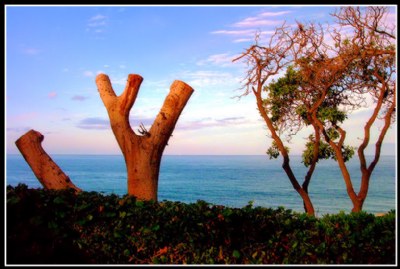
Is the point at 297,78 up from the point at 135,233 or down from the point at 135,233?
up

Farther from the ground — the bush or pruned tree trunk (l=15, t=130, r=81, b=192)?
pruned tree trunk (l=15, t=130, r=81, b=192)

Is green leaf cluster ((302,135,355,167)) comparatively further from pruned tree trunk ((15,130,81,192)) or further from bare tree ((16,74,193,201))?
pruned tree trunk ((15,130,81,192))

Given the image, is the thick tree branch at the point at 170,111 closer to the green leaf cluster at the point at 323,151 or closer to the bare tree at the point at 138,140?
the bare tree at the point at 138,140

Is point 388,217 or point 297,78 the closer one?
point 388,217

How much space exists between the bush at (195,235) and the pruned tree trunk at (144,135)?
79.7 inches

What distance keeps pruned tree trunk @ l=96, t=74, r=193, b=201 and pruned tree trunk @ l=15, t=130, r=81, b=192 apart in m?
1.36

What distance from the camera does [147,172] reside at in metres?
9.45

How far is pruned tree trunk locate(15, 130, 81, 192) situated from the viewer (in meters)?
9.84

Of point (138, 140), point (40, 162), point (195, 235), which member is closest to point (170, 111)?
point (138, 140)

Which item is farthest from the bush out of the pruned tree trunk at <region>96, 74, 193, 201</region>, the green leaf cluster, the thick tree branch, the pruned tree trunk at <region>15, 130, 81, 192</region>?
the green leaf cluster

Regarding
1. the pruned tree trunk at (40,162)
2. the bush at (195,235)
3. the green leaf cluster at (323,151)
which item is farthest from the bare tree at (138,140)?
the green leaf cluster at (323,151)

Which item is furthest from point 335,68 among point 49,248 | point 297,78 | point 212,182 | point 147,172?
point 212,182

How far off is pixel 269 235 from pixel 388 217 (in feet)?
6.25

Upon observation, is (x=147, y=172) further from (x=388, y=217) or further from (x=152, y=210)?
(x=388, y=217)
